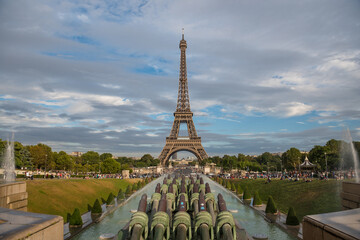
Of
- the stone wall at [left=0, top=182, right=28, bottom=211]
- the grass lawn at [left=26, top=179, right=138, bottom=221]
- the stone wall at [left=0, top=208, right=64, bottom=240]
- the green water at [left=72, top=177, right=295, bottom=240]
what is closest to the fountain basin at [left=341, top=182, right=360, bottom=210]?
the green water at [left=72, top=177, right=295, bottom=240]

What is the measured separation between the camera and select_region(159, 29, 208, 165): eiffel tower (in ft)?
346

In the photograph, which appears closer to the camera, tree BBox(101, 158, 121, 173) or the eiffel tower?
tree BBox(101, 158, 121, 173)

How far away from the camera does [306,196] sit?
33.5 meters

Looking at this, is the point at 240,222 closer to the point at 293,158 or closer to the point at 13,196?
the point at 13,196

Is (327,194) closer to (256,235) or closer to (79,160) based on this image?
(256,235)

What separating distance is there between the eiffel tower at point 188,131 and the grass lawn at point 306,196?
203ft

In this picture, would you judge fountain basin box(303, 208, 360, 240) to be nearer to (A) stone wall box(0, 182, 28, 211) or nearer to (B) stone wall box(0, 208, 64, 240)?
(B) stone wall box(0, 208, 64, 240)

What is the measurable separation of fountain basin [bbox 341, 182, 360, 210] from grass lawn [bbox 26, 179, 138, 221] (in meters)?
23.3

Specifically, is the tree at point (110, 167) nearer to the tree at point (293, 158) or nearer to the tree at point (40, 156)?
the tree at point (40, 156)

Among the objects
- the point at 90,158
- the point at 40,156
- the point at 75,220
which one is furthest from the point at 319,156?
the point at 90,158

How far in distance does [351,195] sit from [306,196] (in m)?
22.5

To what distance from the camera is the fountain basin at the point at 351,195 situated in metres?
12.5

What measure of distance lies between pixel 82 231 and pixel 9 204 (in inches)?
289

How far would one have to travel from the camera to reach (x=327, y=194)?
31422 millimetres
